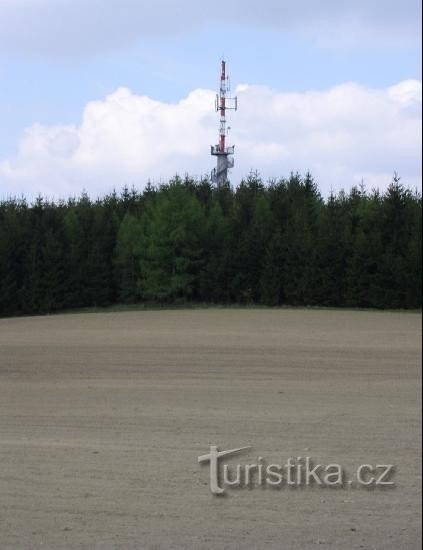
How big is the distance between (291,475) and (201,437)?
314 centimetres

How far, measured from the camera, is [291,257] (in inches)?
1613

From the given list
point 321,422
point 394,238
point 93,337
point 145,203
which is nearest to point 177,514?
point 394,238

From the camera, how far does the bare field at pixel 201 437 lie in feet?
22.7

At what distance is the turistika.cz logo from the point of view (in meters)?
7.96

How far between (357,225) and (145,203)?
42766 millimetres

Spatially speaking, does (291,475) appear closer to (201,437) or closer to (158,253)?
(201,437)

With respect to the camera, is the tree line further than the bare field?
Yes

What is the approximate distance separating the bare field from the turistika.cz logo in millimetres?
113

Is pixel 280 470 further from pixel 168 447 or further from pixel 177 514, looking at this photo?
pixel 168 447

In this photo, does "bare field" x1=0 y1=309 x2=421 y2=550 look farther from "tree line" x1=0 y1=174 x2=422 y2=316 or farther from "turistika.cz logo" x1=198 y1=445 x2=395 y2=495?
"tree line" x1=0 y1=174 x2=422 y2=316

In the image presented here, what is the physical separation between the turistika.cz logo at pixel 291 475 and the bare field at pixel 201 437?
0.37 ft

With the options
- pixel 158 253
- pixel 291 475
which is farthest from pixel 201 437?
pixel 158 253

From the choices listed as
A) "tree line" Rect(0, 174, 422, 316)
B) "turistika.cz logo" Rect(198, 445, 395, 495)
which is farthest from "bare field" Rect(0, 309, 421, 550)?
"tree line" Rect(0, 174, 422, 316)

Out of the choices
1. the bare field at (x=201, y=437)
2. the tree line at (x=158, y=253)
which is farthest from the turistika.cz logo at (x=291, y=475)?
the tree line at (x=158, y=253)
